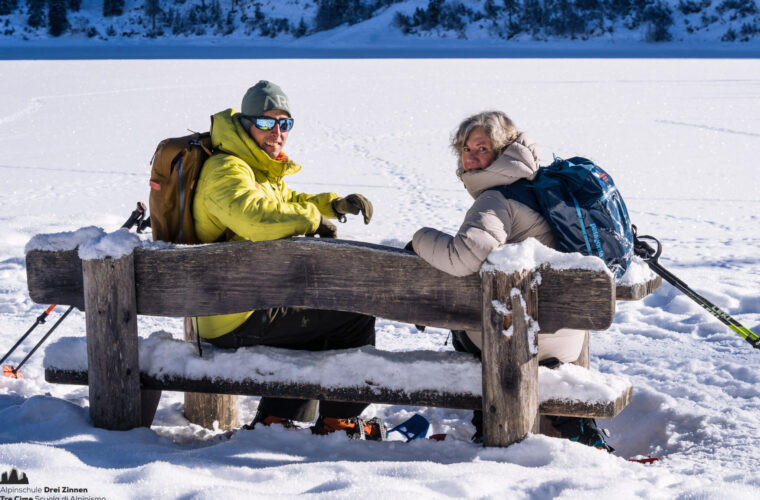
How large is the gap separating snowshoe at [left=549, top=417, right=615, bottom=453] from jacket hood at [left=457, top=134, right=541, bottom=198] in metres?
0.94

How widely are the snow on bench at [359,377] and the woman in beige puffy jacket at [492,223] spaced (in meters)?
0.21

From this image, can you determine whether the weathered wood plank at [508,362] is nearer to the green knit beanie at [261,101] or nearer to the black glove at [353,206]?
the black glove at [353,206]

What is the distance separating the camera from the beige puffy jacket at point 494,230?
2463 millimetres

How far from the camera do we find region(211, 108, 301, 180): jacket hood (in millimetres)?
3006

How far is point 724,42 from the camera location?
39.7m

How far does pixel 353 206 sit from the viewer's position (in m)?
3.31

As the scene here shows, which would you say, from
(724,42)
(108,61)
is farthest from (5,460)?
(724,42)

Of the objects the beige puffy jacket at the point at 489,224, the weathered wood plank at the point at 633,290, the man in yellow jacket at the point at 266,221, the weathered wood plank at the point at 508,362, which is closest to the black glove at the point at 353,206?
the man in yellow jacket at the point at 266,221

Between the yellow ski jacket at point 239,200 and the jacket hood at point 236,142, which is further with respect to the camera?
the jacket hood at point 236,142

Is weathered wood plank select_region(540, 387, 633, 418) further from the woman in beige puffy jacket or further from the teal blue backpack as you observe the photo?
the teal blue backpack

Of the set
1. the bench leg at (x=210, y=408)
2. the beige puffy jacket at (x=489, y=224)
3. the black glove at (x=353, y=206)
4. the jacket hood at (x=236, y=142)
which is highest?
the jacket hood at (x=236, y=142)

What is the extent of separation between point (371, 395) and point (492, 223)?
0.68 meters

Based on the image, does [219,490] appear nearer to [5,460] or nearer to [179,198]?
[5,460]

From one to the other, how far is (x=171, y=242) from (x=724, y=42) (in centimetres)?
4168
